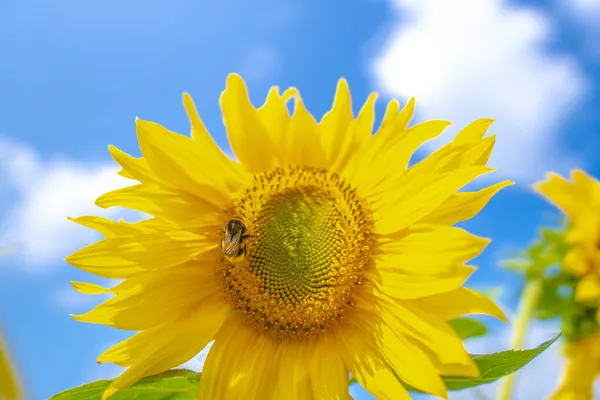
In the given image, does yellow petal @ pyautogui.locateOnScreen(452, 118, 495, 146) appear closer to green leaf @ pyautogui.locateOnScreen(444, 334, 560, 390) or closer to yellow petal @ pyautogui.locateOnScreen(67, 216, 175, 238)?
green leaf @ pyautogui.locateOnScreen(444, 334, 560, 390)

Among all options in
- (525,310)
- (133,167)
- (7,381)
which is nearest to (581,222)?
(525,310)

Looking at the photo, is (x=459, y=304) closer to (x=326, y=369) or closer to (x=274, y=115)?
(x=326, y=369)

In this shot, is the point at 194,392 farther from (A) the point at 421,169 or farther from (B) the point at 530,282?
(B) the point at 530,282

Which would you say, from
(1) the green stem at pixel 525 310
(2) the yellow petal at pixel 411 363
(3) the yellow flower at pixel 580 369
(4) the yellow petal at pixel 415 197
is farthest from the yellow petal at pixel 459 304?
(3) the yellow flower at pixel 580 369

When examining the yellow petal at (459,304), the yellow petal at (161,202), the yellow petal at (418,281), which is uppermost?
the yellow petal at (161,202)

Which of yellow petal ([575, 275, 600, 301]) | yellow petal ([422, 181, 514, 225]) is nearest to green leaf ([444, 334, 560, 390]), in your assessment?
yellow petal ([422, 181, 514, 225])

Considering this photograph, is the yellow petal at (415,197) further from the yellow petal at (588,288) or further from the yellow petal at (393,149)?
the yellow petal at (588,288)

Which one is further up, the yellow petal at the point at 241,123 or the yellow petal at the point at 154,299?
the yellow petal at the point at 241,123
